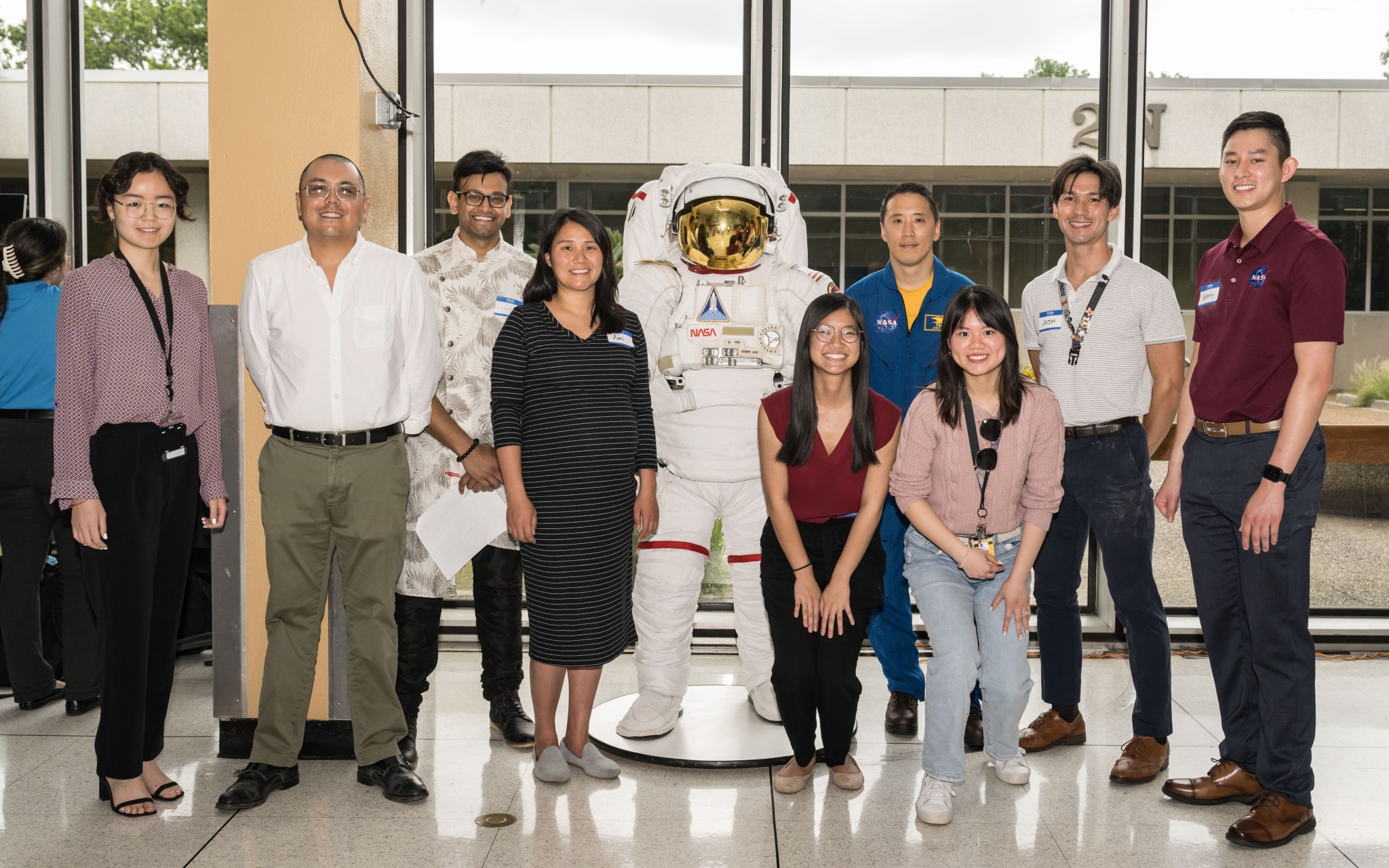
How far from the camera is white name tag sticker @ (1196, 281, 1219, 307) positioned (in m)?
2.79

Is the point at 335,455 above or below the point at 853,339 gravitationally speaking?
below

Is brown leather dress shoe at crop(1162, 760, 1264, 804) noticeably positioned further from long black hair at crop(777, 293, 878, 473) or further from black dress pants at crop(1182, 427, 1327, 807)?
long black hair at crop(777, 293, 878, 473)

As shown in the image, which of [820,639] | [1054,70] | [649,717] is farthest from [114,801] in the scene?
[1054,70]

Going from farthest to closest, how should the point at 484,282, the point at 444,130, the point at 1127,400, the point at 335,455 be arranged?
the point at 444,130 → the point at 484,282 → the point at 1127,400 → the point at 335,455

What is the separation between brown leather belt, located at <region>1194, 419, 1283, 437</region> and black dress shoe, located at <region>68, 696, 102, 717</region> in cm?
355

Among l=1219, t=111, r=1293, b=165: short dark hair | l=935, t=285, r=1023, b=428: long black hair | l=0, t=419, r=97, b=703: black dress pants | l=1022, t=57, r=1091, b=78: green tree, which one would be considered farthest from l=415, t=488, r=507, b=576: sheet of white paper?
l=1022, t=57, r=1091, b=78: green tree

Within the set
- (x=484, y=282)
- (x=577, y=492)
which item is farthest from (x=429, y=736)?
(x=484, y=282)

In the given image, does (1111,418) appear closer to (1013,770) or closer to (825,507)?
→ (825,507)

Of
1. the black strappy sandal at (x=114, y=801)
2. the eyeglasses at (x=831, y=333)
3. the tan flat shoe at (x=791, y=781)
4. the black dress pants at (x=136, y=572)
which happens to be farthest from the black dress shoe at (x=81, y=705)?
the eyeglasses at (x=831, y=333)

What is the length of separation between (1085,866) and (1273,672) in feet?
2.21

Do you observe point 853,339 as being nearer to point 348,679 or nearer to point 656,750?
point 656,750

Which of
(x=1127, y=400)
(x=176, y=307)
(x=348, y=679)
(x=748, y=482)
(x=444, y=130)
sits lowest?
(x=348, y=679)

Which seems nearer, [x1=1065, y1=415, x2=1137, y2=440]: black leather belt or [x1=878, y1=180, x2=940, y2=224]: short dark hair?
[x1=1065, y1=415, x2=1137, y2=440]: black leather belt

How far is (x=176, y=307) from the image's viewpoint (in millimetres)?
2795
